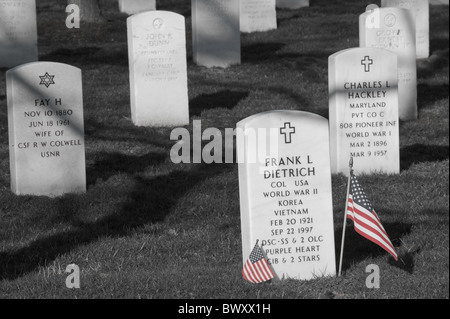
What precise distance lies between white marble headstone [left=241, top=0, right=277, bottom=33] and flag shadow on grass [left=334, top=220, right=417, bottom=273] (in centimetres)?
1129

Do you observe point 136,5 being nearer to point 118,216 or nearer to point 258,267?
point 118,216

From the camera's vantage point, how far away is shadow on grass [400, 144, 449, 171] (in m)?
10.8

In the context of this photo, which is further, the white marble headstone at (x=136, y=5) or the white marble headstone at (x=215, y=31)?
the white marble headstone at (x=136, y=5)

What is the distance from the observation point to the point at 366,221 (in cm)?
677

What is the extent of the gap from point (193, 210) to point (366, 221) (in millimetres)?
2607

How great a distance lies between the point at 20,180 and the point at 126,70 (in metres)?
6.44

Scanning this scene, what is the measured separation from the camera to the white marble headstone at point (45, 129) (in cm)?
935

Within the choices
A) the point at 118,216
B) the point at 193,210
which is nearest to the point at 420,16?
the point at 193,210

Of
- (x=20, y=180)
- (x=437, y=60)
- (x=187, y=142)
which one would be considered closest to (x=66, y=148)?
(x=20, y=180)

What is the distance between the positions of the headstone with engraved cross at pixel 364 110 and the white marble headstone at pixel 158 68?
2883 millimetres

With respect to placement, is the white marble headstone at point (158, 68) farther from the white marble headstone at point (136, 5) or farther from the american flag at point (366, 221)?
the white marble headstone at point (136, 5)

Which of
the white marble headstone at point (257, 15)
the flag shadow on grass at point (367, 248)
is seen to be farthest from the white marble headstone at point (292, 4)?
the flag shadow on grass at point (367, 248)

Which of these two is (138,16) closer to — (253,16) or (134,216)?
(134,216)

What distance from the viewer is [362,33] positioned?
12062 millimetres
